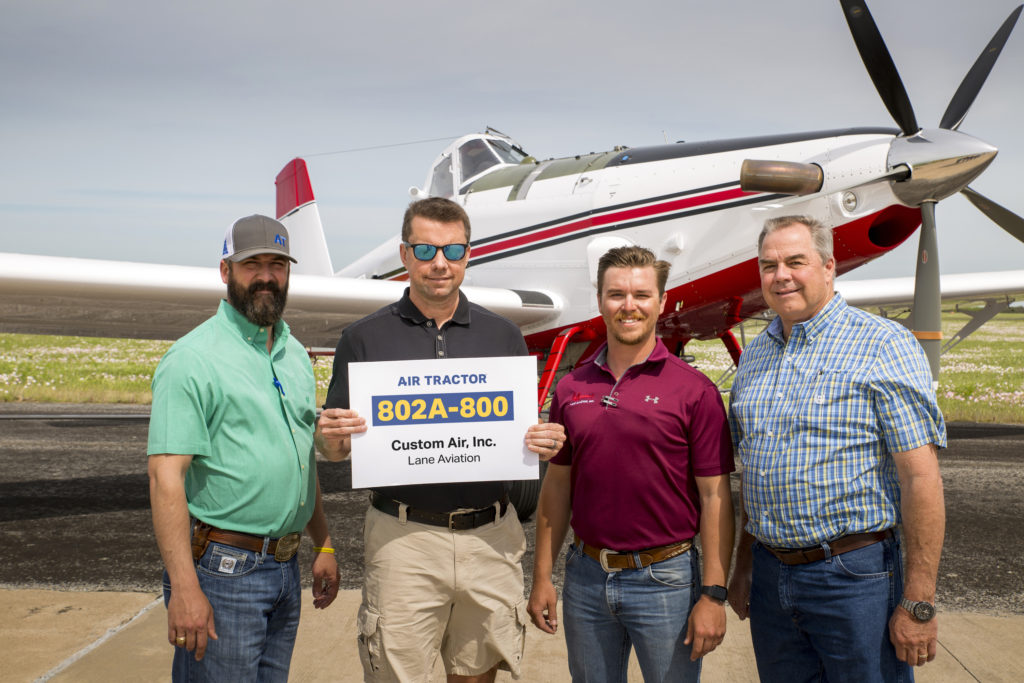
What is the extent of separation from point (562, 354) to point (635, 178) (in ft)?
5.89

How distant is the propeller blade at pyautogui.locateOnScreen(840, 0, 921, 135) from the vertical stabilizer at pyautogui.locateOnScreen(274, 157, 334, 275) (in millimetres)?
8301

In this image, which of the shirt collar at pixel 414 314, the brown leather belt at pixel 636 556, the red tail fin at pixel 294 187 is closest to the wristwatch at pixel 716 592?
the brown leather belt at pixel 636 556

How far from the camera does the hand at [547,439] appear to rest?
2186mm

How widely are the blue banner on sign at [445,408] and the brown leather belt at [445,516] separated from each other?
0.88 feet

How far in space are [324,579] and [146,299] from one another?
4.18m

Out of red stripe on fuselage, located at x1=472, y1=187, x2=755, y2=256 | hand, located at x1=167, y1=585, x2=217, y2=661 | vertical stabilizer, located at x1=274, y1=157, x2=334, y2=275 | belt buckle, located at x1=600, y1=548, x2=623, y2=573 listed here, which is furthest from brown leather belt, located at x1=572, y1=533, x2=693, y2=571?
vertical stabilizer, located at x1=274, y1=157, x2=334, y2=275

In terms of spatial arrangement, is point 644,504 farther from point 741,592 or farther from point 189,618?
point 189,618

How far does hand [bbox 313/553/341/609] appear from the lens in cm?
243

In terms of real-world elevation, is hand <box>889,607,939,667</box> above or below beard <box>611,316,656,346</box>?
below

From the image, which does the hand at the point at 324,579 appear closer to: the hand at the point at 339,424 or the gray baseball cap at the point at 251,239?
the hand at the point at 339,424

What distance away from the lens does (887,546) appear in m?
1.99

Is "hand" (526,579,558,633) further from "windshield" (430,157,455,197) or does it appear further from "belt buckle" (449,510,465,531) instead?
"windshield" (430,157,455,197)

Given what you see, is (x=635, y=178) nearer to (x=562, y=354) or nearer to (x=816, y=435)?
(x=562, y=354)

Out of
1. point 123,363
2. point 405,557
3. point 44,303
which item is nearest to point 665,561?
point 405,557
